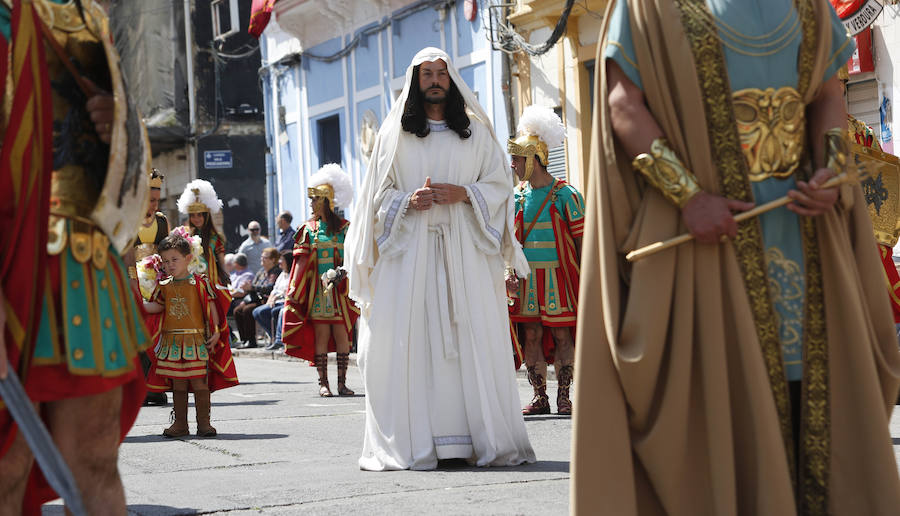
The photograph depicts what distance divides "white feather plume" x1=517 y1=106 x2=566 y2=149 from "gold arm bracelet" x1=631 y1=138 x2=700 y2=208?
6.09 meters

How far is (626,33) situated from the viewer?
4.21 meters

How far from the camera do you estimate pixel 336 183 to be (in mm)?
13461

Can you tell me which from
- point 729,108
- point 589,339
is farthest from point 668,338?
point 729,108

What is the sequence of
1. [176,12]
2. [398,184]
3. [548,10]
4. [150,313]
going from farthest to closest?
1. [176,12]
2. [548,10]
3. [150,313]
4. [398,184]

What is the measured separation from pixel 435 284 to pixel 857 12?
531cm

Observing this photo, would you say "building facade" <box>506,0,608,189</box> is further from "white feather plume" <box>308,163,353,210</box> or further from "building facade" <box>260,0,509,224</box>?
"white feather plume" <box>308,163,353,210</box>

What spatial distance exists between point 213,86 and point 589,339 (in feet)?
114

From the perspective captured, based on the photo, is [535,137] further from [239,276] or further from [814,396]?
[239,276]

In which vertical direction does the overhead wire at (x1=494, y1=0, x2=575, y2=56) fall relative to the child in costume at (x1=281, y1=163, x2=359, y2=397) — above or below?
above

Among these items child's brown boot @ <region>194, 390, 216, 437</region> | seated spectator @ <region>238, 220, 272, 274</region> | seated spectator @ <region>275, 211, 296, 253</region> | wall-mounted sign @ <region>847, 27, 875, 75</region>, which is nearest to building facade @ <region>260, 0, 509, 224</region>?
seated spectator @ <region>238, 220, 272, 274</region>

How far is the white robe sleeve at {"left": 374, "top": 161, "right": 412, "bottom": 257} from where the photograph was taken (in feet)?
24.1

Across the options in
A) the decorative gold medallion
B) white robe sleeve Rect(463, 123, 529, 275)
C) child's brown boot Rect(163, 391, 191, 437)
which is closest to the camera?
white robe sleeve Rect(463, 123, 529, 275)

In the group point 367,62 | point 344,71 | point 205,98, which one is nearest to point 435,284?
point 367,62

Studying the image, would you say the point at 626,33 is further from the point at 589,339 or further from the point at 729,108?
the point at 589,339
